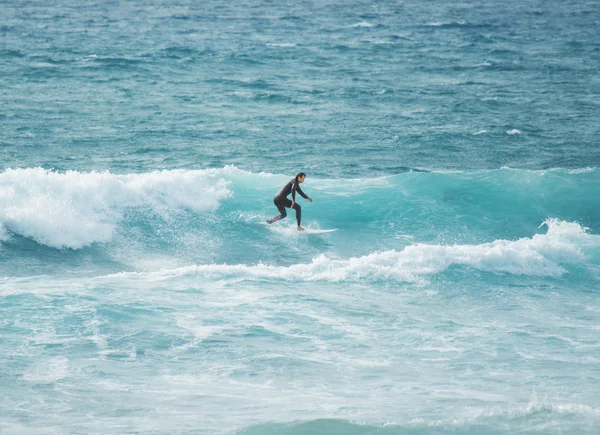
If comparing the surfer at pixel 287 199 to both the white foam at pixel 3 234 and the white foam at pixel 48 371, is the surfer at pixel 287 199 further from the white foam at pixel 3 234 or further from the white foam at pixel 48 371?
the white foam at pixel 48 371

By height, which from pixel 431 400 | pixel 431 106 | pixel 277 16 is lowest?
pixel 431 400

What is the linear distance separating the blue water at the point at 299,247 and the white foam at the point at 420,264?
Result: 0.06 m

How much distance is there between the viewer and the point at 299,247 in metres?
18.2

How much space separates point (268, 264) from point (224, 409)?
270 inches

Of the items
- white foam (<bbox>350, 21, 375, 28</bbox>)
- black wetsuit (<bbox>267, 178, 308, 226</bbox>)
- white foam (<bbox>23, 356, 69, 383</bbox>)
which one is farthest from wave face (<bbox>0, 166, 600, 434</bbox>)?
white foam (<bbox>350, 21, 375, 28</bbox>)

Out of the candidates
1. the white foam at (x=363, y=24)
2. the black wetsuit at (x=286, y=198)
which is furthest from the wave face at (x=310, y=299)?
the white foam at (x=363, y=24)

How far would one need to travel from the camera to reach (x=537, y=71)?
38094 mm

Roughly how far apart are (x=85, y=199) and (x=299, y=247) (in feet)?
16.8

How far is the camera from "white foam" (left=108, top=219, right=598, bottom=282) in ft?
51.5

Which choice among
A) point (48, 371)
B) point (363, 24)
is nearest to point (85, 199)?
point (48, 371)

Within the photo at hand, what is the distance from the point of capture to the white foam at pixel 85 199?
18109 millimetres

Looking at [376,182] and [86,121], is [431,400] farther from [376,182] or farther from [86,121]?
[86,121]

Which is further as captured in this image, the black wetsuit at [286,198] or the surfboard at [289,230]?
the surfboard at [289,230]

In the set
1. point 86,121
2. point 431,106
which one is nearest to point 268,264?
point 86,121
